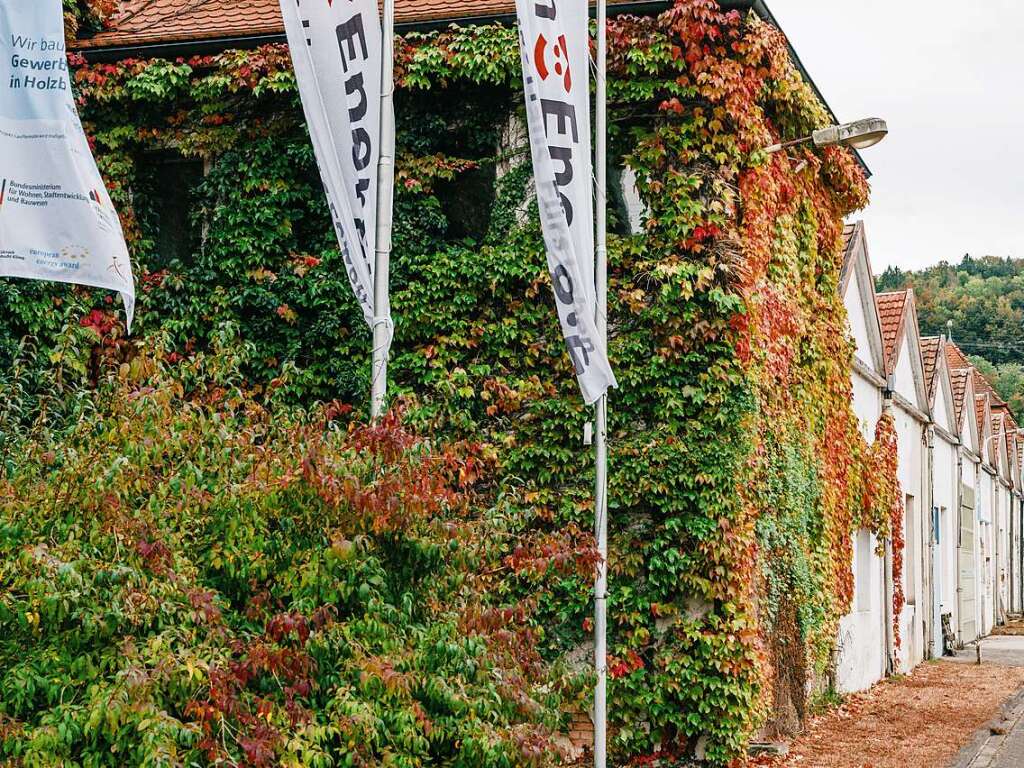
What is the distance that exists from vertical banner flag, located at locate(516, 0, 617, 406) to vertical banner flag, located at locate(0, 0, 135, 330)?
308 cm

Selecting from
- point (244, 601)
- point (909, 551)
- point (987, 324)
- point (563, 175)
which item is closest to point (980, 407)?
point (909, 551)

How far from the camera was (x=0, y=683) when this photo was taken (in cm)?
592

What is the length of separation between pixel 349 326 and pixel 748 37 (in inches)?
189

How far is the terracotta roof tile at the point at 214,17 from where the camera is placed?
1293 centimetres

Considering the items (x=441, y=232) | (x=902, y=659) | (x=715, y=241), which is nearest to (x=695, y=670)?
(x=715, y=241)

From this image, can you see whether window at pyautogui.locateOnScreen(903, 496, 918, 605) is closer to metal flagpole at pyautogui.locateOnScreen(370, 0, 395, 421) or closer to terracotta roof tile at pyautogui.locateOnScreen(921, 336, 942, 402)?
terracotta roof tile at pyautogui.locateOnScreen(921, 336, 942, 402)

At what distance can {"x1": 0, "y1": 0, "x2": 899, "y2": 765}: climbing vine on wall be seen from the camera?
11797 mm

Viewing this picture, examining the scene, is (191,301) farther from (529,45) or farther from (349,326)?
(529,45)

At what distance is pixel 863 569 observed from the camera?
757 inches

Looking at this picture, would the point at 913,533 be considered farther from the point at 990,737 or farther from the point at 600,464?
the point at 600,464

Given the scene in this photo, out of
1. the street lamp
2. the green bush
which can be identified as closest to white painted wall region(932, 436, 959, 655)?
the street lamp

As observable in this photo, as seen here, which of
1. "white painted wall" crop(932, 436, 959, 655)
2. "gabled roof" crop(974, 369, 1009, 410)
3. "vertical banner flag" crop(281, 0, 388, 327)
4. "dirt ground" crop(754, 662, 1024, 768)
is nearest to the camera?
"vertical banner flag" crop(281, 0, 388, 327)

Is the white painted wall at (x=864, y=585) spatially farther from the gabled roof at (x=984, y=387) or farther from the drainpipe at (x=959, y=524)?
the gabled roof at (x=984, y=387)

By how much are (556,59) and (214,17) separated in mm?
5623
